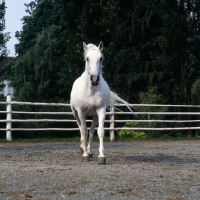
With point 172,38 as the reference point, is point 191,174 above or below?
below

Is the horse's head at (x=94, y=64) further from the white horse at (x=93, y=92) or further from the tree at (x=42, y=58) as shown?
the tree at (x=42, y=58)

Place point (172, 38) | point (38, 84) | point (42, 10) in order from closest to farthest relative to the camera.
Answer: point (172, 38)
point (38, 84)
point (42, 10)

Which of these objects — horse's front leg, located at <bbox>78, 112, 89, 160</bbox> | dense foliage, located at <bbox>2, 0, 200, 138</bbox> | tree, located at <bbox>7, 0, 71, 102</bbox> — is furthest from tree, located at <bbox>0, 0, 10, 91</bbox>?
horse's front leg, located at <bbox>78, 112, 89, 160</bbox>

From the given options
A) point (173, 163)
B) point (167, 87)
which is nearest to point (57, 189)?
point (173, 163)

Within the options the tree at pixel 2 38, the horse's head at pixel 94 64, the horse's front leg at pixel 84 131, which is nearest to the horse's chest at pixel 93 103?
the horse's front leg at pixel 84 131

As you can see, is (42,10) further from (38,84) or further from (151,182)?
(151,182)

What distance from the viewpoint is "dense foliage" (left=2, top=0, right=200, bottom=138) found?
2462 cm

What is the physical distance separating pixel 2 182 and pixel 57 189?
93 centimetres

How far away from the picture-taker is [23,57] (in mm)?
46906

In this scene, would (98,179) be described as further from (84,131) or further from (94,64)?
(84,131)

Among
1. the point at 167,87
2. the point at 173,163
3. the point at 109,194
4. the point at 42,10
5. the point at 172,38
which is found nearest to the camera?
the point at 109,194

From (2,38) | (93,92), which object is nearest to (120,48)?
(2,38)

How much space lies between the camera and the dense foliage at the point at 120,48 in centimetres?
Answer: 2462

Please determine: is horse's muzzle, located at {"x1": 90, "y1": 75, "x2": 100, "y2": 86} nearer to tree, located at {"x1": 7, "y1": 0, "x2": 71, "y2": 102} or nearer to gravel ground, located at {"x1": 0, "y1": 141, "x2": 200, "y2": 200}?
gravel ground, located at {"x1": 0, "y1": 141, "x2": 200, "y2": 200}
